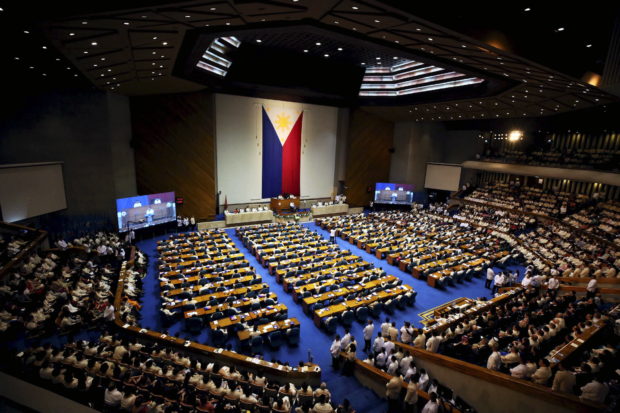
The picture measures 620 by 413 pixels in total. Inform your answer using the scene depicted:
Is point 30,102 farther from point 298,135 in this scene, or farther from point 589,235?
point 589,235

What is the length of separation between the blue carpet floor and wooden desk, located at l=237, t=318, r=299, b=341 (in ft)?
1.89

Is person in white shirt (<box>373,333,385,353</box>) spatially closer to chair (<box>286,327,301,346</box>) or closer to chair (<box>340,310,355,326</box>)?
chair (<box>340,310,355,326</box>)

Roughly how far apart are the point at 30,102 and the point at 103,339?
12646 millimetres

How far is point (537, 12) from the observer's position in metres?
8.45

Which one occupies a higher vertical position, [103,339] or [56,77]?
[56,77]

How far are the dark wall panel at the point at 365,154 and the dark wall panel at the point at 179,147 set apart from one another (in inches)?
484

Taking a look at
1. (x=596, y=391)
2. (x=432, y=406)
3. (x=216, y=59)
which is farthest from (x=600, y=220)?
(x=216, y=59)

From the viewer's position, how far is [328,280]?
12.8 m

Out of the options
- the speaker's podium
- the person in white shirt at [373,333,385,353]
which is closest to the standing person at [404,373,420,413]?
the person in white shirt at [373,333,385,353]

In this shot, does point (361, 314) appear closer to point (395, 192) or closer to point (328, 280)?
point (328, 280)

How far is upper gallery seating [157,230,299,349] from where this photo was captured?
30.8ft

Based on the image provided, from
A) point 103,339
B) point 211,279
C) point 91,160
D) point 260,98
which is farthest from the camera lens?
point 260,98

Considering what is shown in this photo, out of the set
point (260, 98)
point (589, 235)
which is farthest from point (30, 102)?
point (589, 235)

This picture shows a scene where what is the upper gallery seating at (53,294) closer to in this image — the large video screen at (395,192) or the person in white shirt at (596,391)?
the person in white shirt at (596,391)
